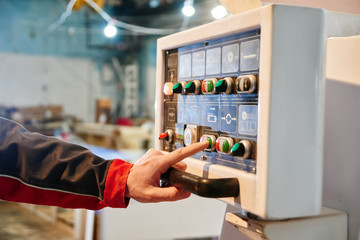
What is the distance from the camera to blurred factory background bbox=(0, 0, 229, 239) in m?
6.65

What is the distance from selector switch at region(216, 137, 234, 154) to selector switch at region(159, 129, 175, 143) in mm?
205

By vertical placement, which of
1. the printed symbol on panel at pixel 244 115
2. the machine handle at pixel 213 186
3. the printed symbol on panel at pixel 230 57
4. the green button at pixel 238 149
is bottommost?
the machine handle at pixel 213 186

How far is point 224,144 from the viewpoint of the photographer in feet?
2.33

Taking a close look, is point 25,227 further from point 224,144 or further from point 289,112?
point 289,112

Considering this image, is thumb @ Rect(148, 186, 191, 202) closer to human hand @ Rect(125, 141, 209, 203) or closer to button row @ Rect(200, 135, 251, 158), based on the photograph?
human hand @ Rect(125, 141, 209, 203)

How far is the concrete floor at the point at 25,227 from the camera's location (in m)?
3.28

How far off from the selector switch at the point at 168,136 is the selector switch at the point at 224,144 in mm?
205

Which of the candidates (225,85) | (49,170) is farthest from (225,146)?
(49,170)

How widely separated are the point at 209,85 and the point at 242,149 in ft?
0.51

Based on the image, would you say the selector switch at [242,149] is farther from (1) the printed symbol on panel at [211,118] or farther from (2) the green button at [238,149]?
(1) the printed symbol on panel at [211,118]

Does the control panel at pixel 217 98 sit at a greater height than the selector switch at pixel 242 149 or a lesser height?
greater

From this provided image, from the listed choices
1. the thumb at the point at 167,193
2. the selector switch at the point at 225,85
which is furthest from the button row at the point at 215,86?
the thumb at the point at 167,193

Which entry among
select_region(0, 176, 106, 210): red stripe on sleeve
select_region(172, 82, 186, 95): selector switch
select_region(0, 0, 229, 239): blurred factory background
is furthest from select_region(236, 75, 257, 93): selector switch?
select_region(0, 0, 229, 239): blurred factory background

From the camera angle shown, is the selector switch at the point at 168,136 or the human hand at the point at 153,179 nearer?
the human hand at the point at 153,179
